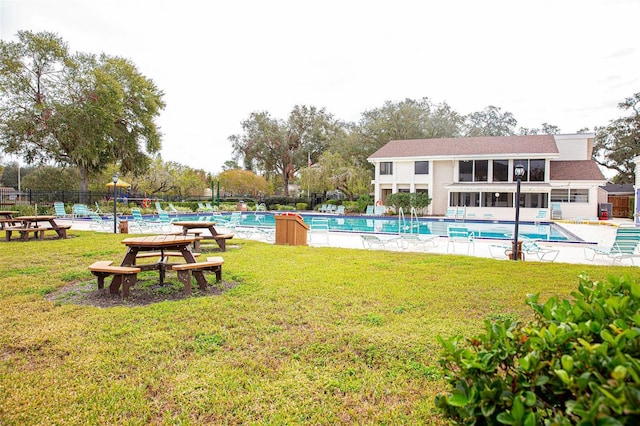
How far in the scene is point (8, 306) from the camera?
546cm

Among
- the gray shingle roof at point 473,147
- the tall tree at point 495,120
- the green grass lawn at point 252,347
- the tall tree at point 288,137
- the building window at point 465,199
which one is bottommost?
the green grass lawn at point 252,347

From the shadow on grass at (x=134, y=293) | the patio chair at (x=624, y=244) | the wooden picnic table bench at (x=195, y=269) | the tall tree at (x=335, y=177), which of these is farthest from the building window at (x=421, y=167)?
the wooden picnic table bench at (x=195, y=269)

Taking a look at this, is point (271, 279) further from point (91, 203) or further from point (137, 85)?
point (137, 85)

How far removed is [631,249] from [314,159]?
4326 cm

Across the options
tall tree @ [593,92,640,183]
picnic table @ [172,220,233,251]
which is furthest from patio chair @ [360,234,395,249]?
tall tree @ [593,92,640,183]

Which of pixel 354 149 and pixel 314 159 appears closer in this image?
pixel 354 149

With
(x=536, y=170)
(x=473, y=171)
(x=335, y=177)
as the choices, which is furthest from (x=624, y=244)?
(x=335, y=177)

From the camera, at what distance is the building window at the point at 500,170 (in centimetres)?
3049

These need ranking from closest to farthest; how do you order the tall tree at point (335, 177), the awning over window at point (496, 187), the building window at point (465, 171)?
the awning over window at point (496, 187)
the building window at point (465, 171)
the tall tree at point (335, 177)

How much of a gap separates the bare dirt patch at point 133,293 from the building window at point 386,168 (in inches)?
1117

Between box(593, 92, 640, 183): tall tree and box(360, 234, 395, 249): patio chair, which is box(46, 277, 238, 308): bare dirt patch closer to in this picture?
box(360, 234, 395, 249): patio chair

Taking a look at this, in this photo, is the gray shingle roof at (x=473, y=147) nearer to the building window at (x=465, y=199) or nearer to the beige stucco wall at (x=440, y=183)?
the beige stucco wall at (x=440, y=183)

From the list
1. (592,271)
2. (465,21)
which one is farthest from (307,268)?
(465,21)

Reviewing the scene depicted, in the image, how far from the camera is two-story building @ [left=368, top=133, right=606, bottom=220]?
28.4 m
